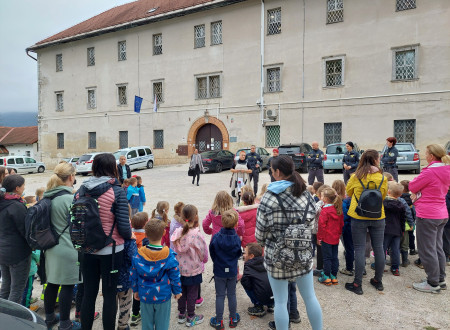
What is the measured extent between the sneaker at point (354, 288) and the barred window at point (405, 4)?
742 inches

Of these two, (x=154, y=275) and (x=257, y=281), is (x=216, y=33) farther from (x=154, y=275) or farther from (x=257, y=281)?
(x=154, y=275)

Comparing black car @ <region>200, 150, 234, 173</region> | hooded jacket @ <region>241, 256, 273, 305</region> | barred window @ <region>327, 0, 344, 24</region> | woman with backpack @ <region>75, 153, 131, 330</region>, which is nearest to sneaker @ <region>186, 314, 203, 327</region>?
hooded jacket @ <region>241, 256, 273, 305</region>

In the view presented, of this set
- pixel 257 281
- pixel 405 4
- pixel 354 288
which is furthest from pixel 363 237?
pixel 405 4

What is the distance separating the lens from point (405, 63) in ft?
59.3

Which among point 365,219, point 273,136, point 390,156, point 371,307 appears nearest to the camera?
point 371,307

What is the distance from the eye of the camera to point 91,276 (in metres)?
3.02

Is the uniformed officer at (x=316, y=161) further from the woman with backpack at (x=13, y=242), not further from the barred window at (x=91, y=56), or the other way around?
the barred window at (x=91, y=56)

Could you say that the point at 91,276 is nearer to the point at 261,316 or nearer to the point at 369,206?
the point at 261,316

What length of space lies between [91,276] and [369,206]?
126 inches

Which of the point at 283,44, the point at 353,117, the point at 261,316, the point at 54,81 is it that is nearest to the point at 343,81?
the point at 353,117

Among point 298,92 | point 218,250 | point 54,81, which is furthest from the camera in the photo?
point 54,81

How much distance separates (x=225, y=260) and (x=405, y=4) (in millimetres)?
20068

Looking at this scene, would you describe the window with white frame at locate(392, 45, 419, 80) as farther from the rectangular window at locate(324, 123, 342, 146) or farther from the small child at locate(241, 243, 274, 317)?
the small child at locate(241, 243, 274, 317)

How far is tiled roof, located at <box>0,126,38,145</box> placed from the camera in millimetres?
38209
